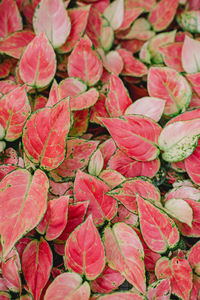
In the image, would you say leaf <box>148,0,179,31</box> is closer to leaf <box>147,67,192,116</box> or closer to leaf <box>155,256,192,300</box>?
leaf <box>147,67,192,116</box>

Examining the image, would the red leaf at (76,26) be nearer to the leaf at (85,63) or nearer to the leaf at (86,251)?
the leaf at (85,63)

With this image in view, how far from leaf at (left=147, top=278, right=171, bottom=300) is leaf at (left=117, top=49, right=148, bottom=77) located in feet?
1.79

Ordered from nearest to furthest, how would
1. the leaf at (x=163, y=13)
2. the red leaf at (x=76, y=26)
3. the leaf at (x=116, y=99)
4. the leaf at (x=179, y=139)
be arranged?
1. the leaf at (x=179, y=139)
2. the leaf at (x=116, y=99)
3. the red leaf at (x=76, y=26)
4. the leaf at (x=163, y=13)

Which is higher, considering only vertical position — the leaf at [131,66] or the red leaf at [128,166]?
the leaf at [131,66]

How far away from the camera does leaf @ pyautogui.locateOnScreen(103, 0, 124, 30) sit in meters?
0.90

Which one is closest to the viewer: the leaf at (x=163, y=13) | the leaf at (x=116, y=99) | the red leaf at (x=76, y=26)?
the leaf at (x=116, y=99)

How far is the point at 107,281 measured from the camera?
578 millimetres

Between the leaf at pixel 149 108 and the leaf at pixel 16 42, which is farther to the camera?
the leaf at pixel 16 42

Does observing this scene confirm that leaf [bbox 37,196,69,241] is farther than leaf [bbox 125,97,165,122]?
No

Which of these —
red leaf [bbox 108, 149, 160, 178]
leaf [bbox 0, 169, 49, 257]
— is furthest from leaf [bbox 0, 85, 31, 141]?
red leaf [bbox 108, 149, 160, 178]

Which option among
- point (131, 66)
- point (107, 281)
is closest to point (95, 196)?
point (107, 281)

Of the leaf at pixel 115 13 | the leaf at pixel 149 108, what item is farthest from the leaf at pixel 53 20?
the leaf at pixel 149 108

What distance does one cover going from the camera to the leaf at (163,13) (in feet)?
3.13

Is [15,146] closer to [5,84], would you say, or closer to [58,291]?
[5,84]
